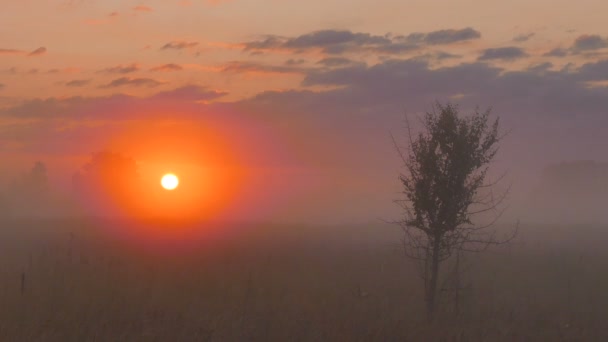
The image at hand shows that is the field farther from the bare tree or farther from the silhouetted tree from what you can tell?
the silhouetted tree

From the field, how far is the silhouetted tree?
112001 millimetres

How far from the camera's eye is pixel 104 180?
139 m

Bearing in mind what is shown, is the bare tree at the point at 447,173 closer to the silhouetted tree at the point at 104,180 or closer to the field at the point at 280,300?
the field at the point at 280,300

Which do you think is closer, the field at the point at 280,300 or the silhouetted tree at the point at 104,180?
the field at the point at 280,300

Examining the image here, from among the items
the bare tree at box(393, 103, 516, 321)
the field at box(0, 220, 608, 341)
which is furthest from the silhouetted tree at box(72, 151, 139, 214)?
the bare tree at box(393, 103, 516, 321)

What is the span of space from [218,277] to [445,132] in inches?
402

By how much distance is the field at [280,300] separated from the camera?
1338 cm

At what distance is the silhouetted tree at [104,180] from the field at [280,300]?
112001mm

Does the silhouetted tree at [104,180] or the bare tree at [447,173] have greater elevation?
the silhouetted tree at [104,180]

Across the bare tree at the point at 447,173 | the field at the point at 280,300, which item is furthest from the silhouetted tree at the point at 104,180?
the bare tree at the point at 447,173

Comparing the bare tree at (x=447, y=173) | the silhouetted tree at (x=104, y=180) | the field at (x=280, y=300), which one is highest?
the silhouetted tree at (x=104, y=180)

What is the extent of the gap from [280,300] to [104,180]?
129 meters

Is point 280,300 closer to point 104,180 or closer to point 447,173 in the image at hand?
point 447,173

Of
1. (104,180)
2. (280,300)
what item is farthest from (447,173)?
(104,180)
